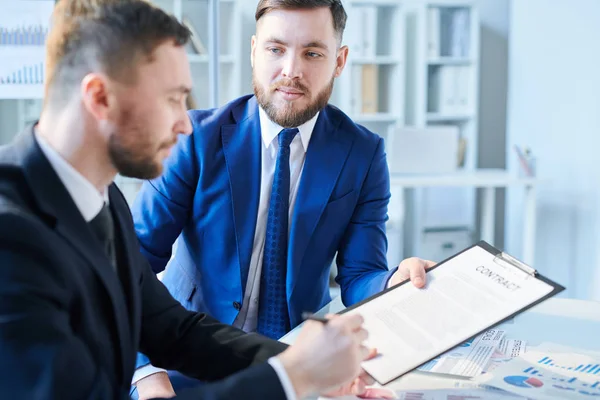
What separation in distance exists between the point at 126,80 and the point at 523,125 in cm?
447

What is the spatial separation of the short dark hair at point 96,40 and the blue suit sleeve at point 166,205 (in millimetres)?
746

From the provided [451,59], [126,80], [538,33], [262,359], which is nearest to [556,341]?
[262,359]

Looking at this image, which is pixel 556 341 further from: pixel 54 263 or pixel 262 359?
pixel 54 263

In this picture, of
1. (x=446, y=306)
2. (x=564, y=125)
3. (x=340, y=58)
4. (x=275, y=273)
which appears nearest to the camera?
(x=446, y=306)

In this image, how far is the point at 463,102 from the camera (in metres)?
5.23

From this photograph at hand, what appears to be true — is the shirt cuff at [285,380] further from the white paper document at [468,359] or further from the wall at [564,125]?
the wall at [564,125]

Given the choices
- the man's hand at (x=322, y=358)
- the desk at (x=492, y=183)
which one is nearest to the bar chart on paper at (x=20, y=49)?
the desk at (x=492, y=183)

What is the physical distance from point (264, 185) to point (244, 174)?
6 centimetres

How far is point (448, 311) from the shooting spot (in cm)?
111

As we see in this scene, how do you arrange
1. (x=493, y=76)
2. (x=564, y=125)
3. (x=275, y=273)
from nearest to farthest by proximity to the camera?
(x=275, y=273)
(x=564, y=125)
(x=493, y=76)

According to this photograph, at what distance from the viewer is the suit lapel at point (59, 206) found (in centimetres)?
78

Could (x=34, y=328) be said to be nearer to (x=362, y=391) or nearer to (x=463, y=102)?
(x=362, y=391)

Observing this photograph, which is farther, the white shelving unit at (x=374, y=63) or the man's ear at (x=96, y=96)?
the white shelving unit at (x=374, y=63)

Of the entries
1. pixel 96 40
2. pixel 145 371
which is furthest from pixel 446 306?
pixel 96 40
